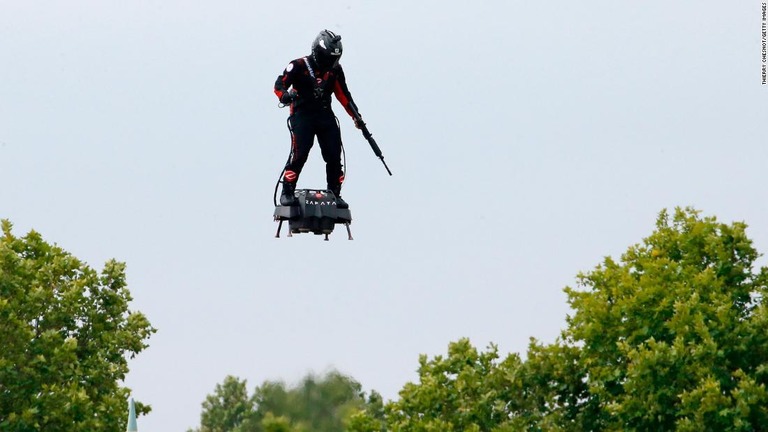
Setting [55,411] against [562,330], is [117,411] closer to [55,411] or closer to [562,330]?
[55,411]

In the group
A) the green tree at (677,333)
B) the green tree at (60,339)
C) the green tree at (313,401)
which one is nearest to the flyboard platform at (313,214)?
the green tree at (313,401)

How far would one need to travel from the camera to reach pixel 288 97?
36781 mm

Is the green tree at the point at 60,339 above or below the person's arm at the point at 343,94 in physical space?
above

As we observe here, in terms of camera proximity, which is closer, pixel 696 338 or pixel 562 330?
pixel 696 338

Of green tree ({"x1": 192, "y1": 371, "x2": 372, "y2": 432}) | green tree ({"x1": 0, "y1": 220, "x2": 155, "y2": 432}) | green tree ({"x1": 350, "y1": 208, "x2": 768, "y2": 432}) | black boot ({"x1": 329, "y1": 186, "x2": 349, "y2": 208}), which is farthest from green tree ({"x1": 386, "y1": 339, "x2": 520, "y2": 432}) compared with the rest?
black boot ({"x1": 329, "y1": 186, "x2": 349, "y2": 208})

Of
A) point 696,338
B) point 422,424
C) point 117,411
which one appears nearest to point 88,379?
point 117,411

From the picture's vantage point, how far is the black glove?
36.8 metres

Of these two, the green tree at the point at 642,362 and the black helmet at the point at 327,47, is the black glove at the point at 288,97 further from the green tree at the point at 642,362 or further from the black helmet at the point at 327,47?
the green tree at the point at 642,362

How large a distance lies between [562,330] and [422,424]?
594 centimetres

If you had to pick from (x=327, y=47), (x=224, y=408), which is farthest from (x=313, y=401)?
(x=224, y=408)

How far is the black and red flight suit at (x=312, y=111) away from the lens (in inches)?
1447

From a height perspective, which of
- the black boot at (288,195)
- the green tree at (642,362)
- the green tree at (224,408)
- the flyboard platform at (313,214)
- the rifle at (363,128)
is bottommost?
the flyboard platform at (313,214)

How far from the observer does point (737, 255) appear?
6494 cm

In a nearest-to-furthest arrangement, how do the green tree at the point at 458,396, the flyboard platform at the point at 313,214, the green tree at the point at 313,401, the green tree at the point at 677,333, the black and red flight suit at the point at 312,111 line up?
the black and red flight suit at the point at 312,111 → the flyboard platform at the point at 313,214 → the green tree at the point at 313,401 → the green tree at the point at 677,333 → the green tree at the point at 458,396
